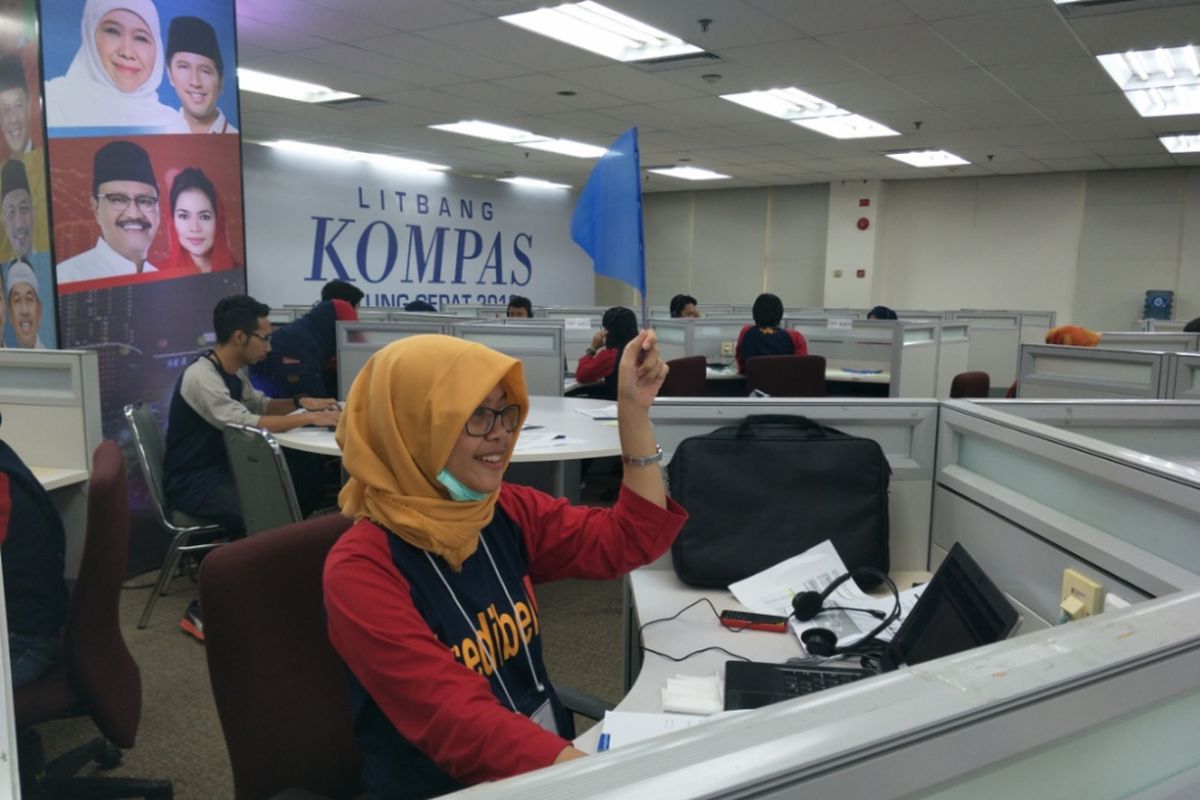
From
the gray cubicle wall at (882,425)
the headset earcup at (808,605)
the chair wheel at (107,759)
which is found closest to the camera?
the headset earcup at (808,605)

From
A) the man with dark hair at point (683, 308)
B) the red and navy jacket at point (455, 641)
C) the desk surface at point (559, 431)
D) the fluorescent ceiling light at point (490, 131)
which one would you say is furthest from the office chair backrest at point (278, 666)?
the fluorescent ceiling light at point (490, 131)

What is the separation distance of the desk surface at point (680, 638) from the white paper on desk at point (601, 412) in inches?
68.2

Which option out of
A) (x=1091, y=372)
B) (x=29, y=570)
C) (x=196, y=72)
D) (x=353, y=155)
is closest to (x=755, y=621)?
(x=29, y=570)

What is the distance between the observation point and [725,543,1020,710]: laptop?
1.24m

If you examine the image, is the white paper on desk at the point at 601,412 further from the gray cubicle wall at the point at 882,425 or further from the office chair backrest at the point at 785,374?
the gray cubicle wall at the point at 882,425

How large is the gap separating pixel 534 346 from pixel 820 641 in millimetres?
3031

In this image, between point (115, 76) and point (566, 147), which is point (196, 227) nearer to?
point (115, 76)

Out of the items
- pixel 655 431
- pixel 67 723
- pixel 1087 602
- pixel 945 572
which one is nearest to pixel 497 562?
pixel 655 431

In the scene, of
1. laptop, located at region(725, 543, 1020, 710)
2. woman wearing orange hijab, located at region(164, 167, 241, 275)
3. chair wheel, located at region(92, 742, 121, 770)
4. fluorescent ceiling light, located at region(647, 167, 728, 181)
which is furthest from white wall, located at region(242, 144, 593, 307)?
laptop, located at region(725, 543, 1020, 710)

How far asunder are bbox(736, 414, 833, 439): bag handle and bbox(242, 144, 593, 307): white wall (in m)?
7.12

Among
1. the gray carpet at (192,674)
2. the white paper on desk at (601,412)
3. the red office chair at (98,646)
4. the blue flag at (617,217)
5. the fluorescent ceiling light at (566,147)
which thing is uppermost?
the fluorescent ceiling light at (566,147)

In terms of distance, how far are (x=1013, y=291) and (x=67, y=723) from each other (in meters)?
10.9

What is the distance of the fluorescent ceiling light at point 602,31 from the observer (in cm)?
460

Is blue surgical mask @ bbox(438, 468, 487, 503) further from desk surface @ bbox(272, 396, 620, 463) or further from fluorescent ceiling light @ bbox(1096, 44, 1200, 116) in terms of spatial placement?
fluorescent ceiling light @ bbox(1096, 44, 1200, 116)
